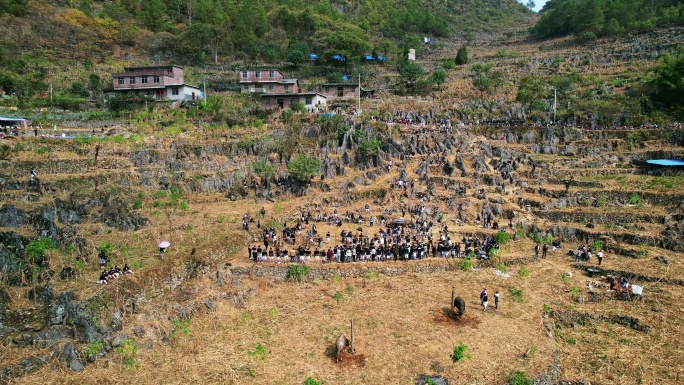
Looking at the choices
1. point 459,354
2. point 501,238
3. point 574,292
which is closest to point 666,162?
point 501,238

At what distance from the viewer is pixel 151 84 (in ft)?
201

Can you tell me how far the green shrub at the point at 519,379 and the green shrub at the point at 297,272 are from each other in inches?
547

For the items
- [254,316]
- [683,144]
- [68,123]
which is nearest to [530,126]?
[683,144]

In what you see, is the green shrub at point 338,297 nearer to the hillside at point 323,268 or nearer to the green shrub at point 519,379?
the hillside at point 323,268

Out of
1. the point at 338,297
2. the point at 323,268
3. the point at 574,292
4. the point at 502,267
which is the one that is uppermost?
the point at 323,268

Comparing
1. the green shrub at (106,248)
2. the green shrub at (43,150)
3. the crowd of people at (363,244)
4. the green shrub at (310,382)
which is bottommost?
the green shrub at (310,382)

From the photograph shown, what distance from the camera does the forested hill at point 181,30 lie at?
79.6 metres

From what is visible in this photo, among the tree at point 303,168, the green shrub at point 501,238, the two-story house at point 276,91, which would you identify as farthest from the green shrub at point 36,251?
the two-story house at point 276,91

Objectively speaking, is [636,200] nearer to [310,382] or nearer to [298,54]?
[310,382]

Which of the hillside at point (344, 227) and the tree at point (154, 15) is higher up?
the tree at point (154, 15)

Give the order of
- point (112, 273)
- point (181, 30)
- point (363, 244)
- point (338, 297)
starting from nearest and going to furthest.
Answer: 1. point (112, 273)
2. point (338, 297)
3. point (363, 244)
4. point (181, 30)

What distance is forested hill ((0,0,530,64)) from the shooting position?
261 ft

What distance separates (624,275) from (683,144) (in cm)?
2752

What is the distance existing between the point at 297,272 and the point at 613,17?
106m
